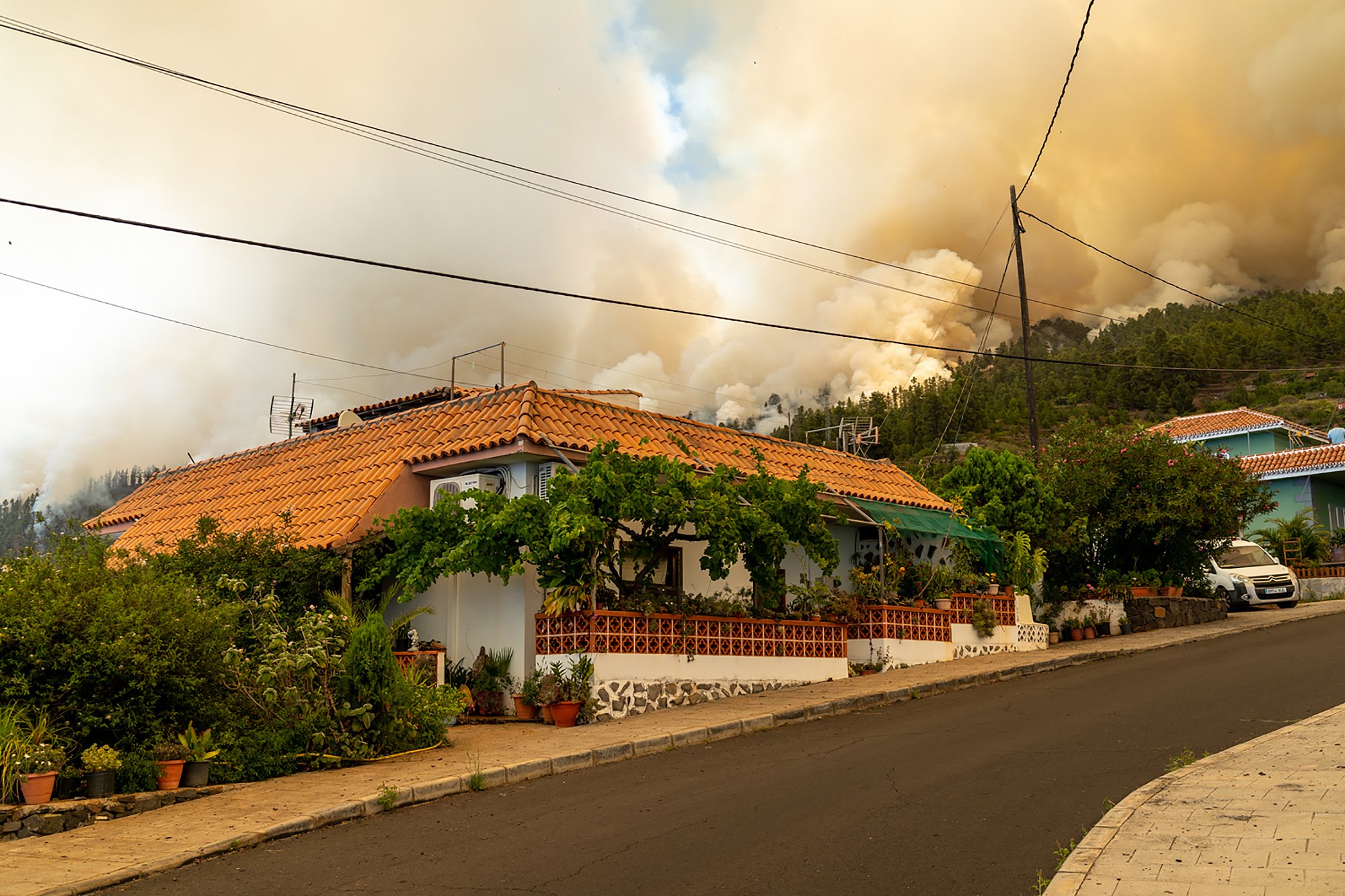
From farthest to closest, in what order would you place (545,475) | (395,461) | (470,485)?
(395,461) → (470,485) → (545,475)

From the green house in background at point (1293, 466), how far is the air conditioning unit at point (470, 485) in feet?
83.4

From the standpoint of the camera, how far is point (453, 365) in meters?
21.9

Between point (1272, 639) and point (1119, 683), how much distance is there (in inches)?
261

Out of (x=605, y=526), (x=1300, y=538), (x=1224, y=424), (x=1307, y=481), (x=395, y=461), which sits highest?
(x=1224, y=424)

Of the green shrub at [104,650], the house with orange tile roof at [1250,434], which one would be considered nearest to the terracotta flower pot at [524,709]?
the green shrub at [104,650]

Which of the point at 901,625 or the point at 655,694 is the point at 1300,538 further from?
the point at 655,694

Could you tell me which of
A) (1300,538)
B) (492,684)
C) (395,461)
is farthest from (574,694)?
(1300,538)

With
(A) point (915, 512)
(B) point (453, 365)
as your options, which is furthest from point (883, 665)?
(B) point (453, 365)

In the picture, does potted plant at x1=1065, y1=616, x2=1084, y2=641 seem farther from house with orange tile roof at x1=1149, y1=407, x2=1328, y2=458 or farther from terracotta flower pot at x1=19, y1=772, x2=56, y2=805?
house with orange tile roof at x1=1149, y1=407, x2=1328, y2=458

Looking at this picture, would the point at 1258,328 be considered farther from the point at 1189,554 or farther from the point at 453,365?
the point at 453,365

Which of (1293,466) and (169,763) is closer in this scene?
(169,763)

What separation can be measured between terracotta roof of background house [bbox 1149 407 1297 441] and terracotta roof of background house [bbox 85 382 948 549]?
28.4 metres

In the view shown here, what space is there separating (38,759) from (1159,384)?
243ft

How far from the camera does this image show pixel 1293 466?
37.5 m
